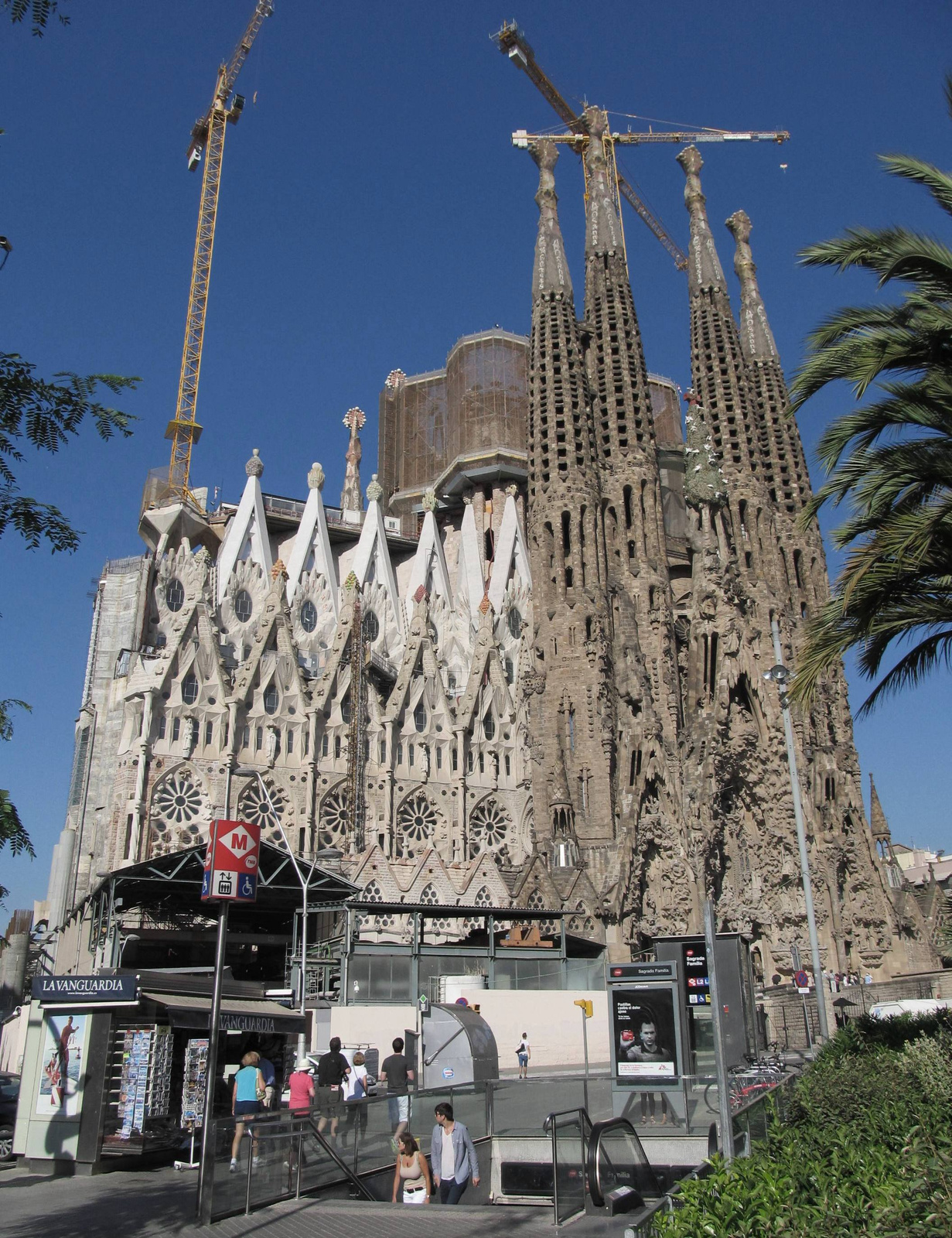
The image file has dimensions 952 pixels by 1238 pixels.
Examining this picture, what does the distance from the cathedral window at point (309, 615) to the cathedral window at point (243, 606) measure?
2.45 m

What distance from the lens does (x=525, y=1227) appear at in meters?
7.91

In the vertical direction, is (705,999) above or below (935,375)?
below

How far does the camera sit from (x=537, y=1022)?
2477 cm

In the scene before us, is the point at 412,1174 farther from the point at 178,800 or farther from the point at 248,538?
the point at 248,538

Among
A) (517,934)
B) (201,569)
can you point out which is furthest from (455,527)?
(517,934)

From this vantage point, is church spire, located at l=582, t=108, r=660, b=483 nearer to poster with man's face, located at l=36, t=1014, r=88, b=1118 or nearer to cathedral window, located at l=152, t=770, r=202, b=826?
cathedral window, located at l=152, t=770, r=202, b=826

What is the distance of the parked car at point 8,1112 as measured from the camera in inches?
502

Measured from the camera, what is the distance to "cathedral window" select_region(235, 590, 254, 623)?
4684 centimetres

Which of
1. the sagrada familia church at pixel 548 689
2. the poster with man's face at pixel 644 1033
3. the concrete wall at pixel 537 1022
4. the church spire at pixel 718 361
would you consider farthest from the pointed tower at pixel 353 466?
the poster with man's face at pixel 644 1033

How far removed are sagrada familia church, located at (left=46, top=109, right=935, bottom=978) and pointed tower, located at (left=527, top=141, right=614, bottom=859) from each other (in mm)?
119

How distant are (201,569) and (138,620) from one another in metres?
3.20

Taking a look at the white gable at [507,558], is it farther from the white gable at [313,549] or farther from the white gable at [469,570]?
the white gable at [313,549]

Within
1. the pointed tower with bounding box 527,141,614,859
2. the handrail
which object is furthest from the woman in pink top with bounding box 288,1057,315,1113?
the pointed tower with bounding box 527,141,614,859

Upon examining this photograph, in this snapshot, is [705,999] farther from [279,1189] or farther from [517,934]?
[517,934]
